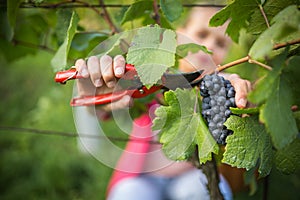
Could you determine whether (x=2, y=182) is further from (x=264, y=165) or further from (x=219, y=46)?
(x=264, y=165)

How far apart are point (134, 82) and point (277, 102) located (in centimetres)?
28

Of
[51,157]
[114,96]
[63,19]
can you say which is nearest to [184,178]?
[51,157]

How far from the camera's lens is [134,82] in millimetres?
758

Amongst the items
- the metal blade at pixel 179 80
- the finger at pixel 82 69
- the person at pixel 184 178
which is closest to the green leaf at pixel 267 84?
the metal blade at pixel 179 80

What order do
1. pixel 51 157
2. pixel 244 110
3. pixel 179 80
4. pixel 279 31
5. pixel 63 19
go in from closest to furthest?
1. pixel 279 31
2. pixel 244 110
3. pixel 179 80
4. pixel 63 19
5. pixel 51 157

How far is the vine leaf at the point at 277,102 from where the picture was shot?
0.54 metres

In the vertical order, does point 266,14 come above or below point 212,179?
above

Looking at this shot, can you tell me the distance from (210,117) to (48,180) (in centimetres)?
201

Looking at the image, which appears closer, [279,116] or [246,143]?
[279,116]

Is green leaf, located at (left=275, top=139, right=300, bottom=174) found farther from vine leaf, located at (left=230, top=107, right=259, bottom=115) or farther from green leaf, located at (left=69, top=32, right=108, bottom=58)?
green leaf, located at (left=69, top=32, right=108, bottom=58)

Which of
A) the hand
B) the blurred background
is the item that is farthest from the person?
the hand

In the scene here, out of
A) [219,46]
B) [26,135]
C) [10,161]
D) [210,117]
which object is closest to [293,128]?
[210,117]

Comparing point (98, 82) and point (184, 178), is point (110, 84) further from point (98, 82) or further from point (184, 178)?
point (184, 178)

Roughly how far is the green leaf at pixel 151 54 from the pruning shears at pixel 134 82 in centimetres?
5
